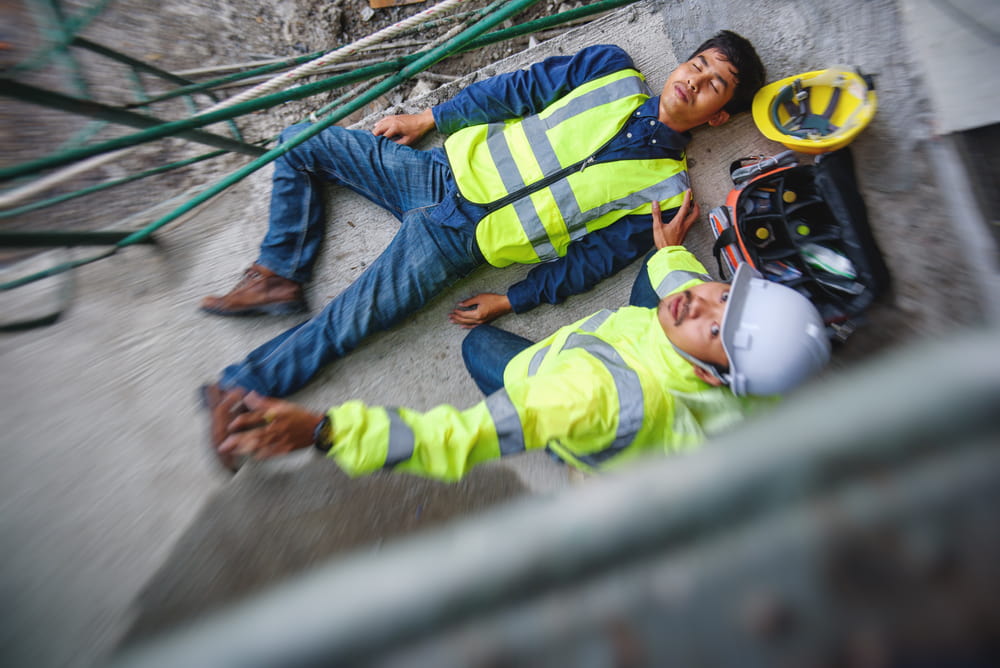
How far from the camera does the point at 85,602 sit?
4.46 feet

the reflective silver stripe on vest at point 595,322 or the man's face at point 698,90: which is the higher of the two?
the man's face at point 698,90

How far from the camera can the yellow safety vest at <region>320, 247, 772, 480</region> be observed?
132 cm

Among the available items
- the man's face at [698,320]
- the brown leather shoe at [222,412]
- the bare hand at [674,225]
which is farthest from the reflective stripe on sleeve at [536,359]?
the brown leather shoe at [222,412]

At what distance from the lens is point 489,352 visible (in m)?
1.97

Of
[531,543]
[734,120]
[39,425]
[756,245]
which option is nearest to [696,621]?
[531,543]

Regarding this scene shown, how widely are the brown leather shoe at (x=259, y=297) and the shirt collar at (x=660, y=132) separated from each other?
1.86 metres

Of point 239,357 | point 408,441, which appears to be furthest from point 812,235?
point 239,357

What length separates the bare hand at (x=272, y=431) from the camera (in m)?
1.33

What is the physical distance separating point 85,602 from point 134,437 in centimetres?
57

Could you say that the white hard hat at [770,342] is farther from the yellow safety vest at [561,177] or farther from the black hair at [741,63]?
the black hair at [741,63]

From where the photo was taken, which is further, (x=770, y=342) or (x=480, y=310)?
(x=480, y=310)

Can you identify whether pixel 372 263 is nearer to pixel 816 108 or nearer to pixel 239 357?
pixel 239 357

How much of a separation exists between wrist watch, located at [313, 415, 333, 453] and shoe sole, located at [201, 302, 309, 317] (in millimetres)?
916

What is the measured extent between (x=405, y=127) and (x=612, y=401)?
1.78 metres
